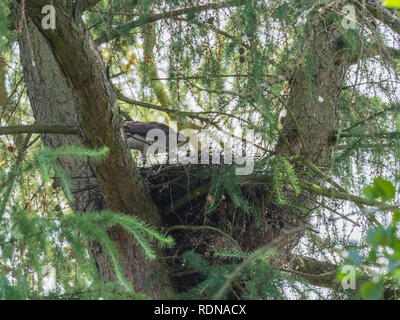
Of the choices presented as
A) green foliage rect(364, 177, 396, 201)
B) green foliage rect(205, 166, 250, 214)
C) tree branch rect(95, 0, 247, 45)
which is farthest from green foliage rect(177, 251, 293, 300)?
tree branch rect(95, 0, 247, 45)

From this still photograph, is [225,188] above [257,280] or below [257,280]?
above

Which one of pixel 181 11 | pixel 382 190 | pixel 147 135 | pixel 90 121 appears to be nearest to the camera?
pixel 382 190

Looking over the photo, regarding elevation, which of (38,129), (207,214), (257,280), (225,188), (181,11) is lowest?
(257,280)

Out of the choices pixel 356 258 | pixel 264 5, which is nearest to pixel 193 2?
pixel 264 5

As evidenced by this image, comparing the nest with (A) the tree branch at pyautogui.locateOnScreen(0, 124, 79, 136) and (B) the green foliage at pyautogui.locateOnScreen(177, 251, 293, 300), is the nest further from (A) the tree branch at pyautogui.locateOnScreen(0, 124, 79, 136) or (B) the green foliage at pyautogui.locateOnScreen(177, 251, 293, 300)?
(A) the tree branch at pyautogui.locateOnScreen(0, 124, 79, 136)

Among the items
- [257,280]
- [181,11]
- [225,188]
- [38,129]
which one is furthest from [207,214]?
[181,11]

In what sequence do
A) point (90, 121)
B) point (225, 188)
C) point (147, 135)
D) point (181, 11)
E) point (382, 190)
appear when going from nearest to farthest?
point (382, 190) → point (90, 121) → point (225, 188) → point (181, 11) → point (147, 135)

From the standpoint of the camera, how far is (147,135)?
4.44 m

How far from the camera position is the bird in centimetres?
444

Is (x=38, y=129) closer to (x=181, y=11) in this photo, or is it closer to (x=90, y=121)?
(x=90, y=121)

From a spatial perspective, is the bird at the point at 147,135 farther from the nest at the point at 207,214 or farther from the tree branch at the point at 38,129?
the tree branch at the point at 38,129

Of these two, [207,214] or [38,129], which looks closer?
[38,129]
